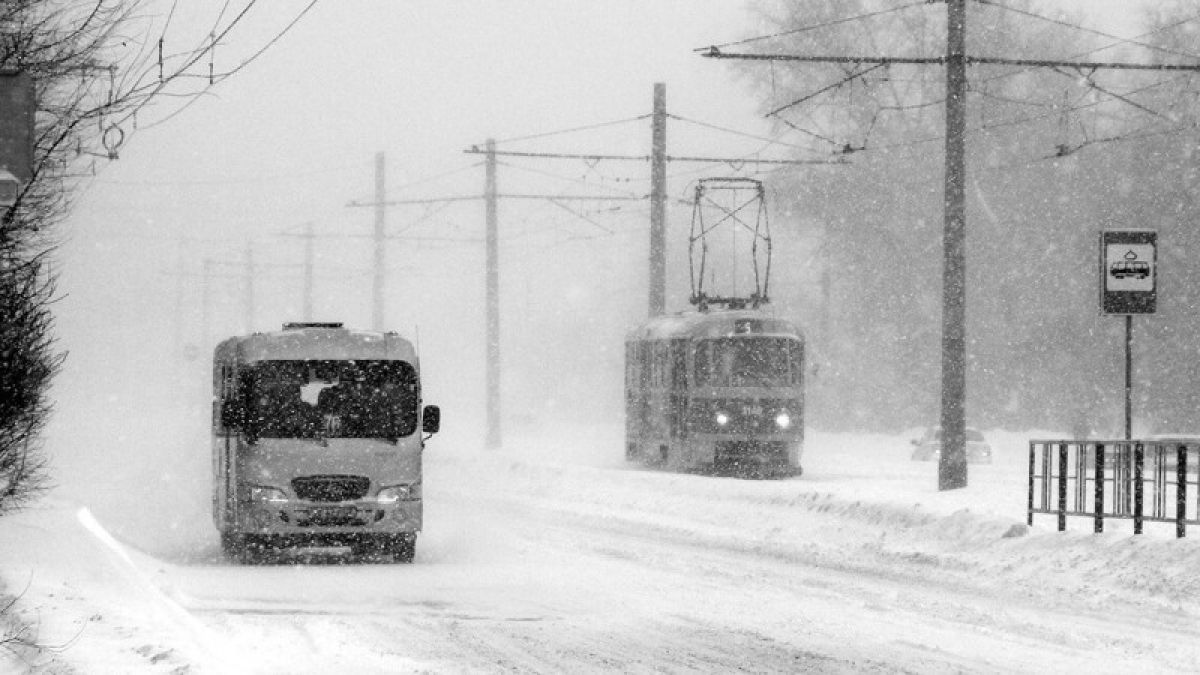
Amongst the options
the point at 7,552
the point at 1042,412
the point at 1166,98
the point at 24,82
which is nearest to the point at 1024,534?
the point at 7,552

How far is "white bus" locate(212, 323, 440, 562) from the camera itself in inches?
758

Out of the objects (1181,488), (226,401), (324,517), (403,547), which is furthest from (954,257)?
(226,401)

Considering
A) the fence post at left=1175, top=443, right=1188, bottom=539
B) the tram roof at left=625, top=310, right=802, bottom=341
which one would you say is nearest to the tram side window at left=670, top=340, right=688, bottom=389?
the tram roof at left=625, top=310, right=802, bottom=341

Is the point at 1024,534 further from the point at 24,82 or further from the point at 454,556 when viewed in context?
the point at 24,82

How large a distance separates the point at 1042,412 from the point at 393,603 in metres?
52.8

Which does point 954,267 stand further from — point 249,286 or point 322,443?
point 249,286

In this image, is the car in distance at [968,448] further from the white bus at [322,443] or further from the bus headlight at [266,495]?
the bus headlight at [266,495]

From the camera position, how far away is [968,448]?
47.2 meters

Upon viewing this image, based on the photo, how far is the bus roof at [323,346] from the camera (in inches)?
791

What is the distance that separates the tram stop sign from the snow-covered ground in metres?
2.36

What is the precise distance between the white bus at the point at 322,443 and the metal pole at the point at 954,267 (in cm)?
814

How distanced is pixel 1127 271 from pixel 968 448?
2758cm

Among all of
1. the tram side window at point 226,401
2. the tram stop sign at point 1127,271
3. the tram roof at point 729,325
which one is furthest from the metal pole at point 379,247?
the tram stop sign at point 1127,271

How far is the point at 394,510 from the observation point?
19.5 m
